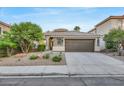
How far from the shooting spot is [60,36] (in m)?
32.2

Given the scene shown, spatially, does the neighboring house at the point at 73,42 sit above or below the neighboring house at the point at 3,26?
below

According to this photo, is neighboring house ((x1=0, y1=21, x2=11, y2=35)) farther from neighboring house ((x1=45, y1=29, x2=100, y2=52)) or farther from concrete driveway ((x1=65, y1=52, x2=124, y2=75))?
concrete driveway ((x1=65, y1=52, x2=124, y2=75))

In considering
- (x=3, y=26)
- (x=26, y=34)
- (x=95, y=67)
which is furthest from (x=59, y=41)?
(x=95, y=67)

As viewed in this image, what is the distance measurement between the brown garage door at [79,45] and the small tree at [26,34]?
5.16m

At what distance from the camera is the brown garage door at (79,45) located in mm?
31953

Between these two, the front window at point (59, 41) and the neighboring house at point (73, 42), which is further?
the front window at point (59, 41)

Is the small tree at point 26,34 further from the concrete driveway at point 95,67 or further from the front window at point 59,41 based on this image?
the concrete driveway at point 95,67

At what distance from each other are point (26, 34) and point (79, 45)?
849cm

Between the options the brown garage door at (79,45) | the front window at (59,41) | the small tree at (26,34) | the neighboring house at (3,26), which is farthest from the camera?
the front window at (59,41)

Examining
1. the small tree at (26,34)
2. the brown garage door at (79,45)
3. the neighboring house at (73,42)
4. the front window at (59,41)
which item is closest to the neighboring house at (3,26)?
the small tree at (26,34)

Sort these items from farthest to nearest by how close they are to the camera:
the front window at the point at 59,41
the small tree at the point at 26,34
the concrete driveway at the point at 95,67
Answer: the front window at the point at 59,41 → the small tree at the point at 26,34 → the concrete driveway at the point at 95,67

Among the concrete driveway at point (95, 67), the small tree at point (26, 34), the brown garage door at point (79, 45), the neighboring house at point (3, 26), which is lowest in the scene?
the concrete driveway at point (95, 67)
